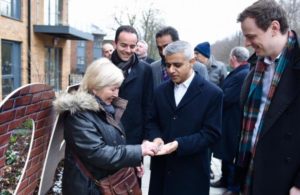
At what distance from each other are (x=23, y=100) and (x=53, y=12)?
1840cm

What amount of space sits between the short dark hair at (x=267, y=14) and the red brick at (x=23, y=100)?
1609mm

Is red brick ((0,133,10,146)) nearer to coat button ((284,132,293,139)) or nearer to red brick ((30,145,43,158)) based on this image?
red brick ((30,145,43,158))

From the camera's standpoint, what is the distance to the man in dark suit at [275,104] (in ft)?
6.83

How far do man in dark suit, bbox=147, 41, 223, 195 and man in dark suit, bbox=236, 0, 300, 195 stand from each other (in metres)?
0.59

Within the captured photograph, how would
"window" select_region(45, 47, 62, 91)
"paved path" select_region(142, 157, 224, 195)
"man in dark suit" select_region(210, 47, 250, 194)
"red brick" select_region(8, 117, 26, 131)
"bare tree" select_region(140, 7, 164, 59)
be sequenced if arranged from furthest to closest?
"bare tree" select_region(140, 7, 164, 59)
"window" select_region(45, 47, 62, 91)
"paved path" select_region(142, 157, 224, 195)
"man in dark suit" select_region(210, 47, 250, 194)
"red brick" select_region(8, 117, 26, 131)

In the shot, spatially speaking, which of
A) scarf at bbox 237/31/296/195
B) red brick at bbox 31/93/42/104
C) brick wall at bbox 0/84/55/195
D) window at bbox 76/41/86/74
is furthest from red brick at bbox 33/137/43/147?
window at bbox 76/41/86/74

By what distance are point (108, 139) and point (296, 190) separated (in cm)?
123

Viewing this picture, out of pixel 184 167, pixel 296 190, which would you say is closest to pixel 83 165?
pixel 184 167

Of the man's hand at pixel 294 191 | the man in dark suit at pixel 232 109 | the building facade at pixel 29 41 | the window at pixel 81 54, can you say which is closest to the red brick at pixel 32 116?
the man's hand at pixel 294 191

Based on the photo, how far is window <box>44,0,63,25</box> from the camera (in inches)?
737

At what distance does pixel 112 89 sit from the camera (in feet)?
8.37

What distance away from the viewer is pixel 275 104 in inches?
84.0

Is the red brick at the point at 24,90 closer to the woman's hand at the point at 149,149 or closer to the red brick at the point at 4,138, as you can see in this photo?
the red brick at the point at 4,138

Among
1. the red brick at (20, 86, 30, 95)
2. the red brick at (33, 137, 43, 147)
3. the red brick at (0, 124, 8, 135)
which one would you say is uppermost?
the red brick at (20, 86, 30, 95)
